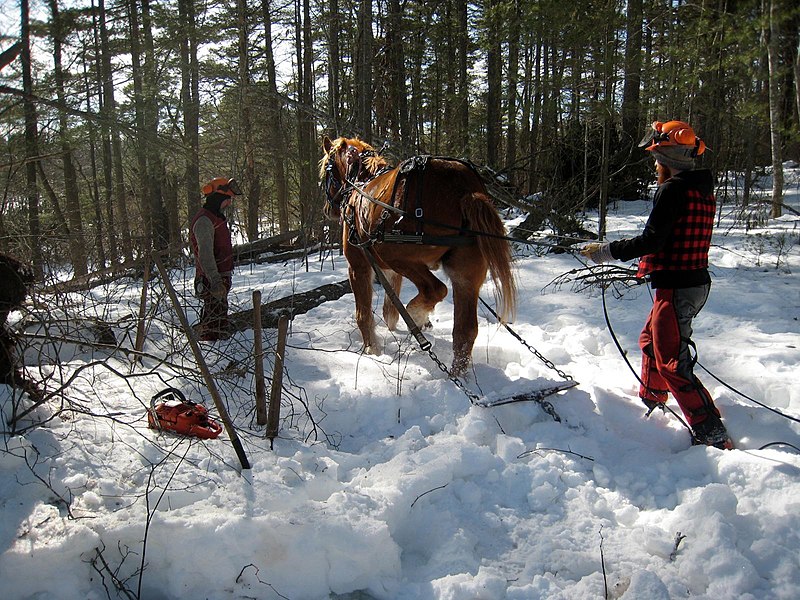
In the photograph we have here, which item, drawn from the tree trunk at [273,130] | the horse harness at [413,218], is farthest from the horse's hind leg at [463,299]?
the tree trunk at [273,130]

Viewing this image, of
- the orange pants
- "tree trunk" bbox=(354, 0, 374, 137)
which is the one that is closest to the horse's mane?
"tree trunk" bbox=(354, 0, 374, 137)

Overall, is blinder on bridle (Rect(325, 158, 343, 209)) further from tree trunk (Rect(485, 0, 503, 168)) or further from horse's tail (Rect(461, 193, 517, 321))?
tree trunk (Rect(485, 0, 503, 168))

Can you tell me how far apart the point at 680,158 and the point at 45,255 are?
3903mm

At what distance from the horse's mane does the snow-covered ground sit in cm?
210

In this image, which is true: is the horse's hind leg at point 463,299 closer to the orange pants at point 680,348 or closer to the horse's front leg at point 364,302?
the horse's front leg at point 364,302

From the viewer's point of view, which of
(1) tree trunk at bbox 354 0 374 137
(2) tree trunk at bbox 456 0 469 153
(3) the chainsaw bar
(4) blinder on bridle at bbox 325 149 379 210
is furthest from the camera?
(2) tree trunk at bbox 456 0 469 153

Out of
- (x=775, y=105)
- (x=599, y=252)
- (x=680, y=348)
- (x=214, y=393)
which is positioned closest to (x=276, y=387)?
(x=214, y=393)

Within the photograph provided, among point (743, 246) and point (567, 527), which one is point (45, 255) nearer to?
point (567, 527)

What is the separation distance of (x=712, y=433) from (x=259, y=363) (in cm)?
263

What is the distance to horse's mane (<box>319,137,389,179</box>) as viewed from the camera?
5.10 m

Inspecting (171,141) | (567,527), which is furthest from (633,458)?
(171,141)

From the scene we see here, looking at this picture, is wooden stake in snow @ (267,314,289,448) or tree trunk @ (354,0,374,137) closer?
wooden stake in snow @ (267,314,289,448)

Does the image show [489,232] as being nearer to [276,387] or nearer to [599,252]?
[599,252]

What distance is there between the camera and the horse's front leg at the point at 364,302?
15.4 feet
